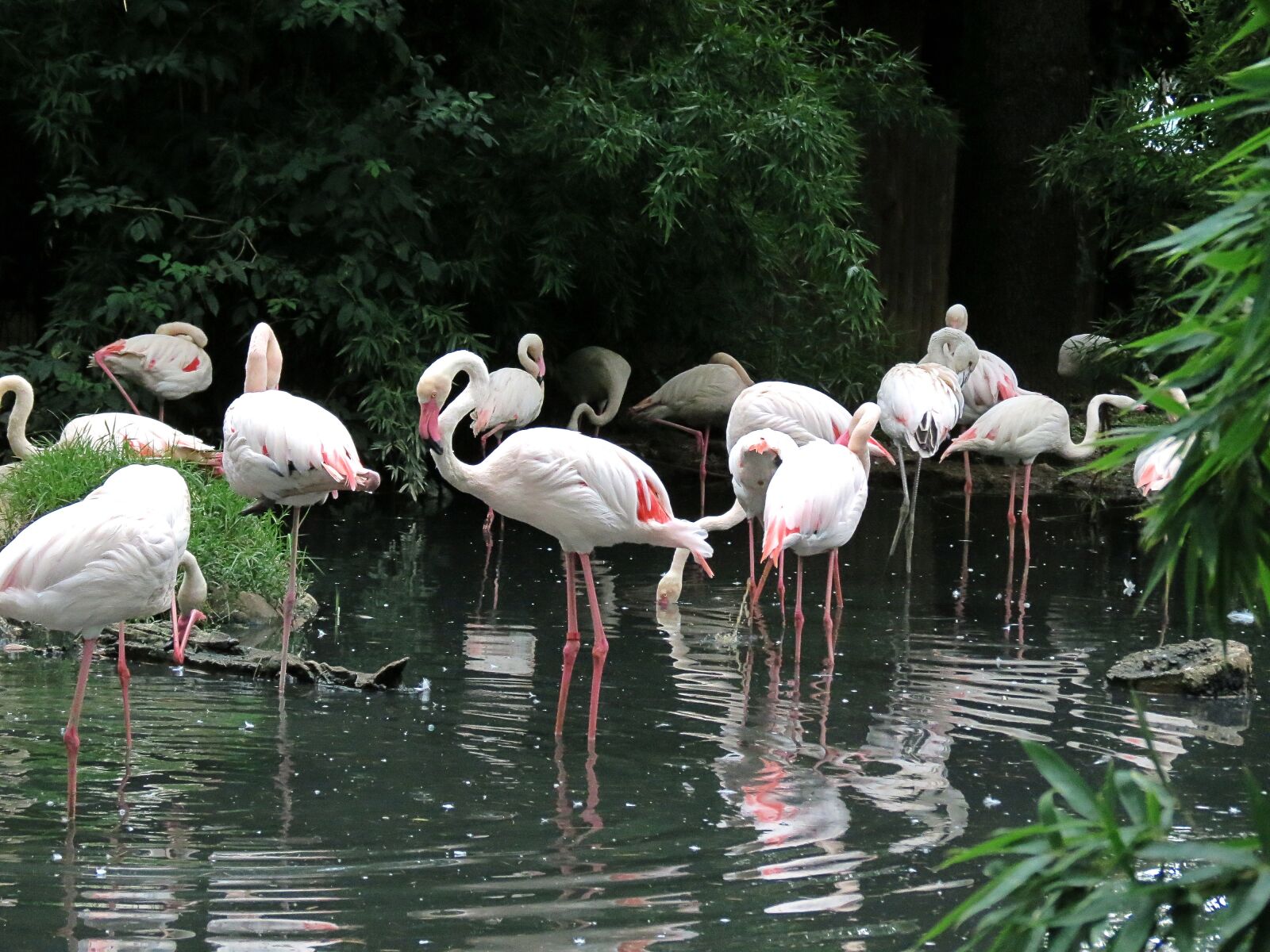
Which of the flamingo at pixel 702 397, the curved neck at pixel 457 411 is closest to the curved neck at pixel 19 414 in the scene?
the curved neck at pixel 457 411

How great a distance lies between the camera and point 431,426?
468 centimetres

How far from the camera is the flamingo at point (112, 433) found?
7.10m

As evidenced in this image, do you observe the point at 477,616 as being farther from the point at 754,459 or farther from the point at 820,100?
the point at 820,100

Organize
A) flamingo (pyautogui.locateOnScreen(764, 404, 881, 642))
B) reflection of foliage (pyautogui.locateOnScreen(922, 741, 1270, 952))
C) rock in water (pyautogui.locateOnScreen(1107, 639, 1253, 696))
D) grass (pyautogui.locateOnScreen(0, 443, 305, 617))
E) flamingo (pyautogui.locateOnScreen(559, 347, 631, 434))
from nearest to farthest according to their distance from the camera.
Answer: reflection of foliage (pyautogui.locateOnScreen(922, 741, 1270, 952)), rock in water (pyautogui.locateOnScreen(1107, 639, 1253, 696)), flamingo (pyautogui.locateOnScreen(764, 404, 881, 642)), grass (pyautogui.locateOnScreen(0, 443, 305, 617)), flamingo (pyautogui.locateOnScreen(559, 347, 631, 434))

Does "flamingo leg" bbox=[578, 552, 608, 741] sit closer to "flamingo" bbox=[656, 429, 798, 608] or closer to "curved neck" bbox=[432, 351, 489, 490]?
"curved neck" bbox=[432, 351, 489, 490]

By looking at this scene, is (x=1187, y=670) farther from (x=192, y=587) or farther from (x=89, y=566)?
(x=89, y=566)

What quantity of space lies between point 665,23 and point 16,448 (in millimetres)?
5404

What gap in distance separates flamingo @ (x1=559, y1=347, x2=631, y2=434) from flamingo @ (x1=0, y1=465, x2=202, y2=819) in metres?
6.50

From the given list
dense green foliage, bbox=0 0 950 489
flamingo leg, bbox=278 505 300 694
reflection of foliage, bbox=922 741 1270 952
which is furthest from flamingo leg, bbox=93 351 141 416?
reflection of foliage, bbox=922 741 1270 952

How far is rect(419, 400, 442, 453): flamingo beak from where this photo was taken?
184 inches

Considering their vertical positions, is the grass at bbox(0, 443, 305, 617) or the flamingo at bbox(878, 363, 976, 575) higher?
the flamingo at bbox(878, 363, 976, 575)

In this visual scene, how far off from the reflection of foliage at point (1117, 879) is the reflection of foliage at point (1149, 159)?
21.5ft

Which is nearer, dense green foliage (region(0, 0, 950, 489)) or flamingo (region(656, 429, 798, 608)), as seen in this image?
flamingo (region(656, 429, 798, 608))

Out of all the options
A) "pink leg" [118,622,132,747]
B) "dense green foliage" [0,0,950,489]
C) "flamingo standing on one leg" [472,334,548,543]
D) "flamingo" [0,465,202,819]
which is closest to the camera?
"flamingo" [0,465,202,819]
